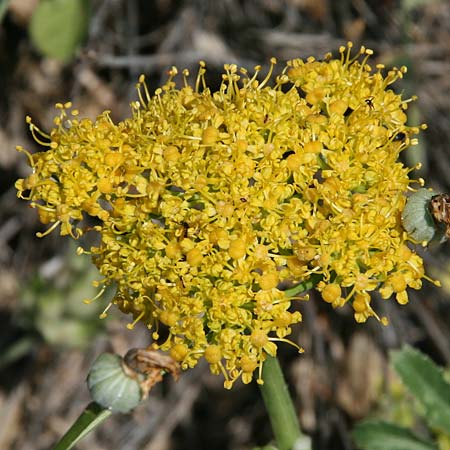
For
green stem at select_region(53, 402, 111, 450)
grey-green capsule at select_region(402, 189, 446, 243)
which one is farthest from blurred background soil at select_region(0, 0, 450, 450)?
grey-green capsule at select_region(402, 189, 446, 243)

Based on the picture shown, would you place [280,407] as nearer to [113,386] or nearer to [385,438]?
[113,386]

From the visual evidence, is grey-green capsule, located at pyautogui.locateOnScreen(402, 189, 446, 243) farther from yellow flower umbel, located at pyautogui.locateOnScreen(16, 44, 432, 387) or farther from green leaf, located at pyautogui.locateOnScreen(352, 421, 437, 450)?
green leaf, located at pyautogui.locateOnScreen(352, 421, 437, 450)

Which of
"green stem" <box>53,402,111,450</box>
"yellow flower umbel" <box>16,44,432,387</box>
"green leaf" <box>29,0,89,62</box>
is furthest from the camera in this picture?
"green leaf" <box>29,0,89,62</box>

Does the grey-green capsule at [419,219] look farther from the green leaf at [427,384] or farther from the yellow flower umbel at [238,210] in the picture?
the green leaf at [427,384]

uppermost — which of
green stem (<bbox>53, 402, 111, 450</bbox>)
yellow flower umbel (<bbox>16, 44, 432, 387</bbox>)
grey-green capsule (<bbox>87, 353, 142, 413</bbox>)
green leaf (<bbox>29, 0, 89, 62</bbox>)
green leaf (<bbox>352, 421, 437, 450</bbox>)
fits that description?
green leaf (<bbox>29, 0, 89, 62</bbox>)

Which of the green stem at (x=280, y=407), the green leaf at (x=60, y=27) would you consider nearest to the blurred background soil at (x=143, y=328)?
the green leaf at (x=60, y=27)

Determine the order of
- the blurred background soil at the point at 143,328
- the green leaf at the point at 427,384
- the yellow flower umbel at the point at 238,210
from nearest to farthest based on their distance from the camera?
the yellow flower umbel at the point at 238,210 → the green leaf at the point at 427,384 → the blurred background soil at the point at 143,328

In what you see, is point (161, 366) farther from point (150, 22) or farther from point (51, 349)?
→ point (150, 22)
